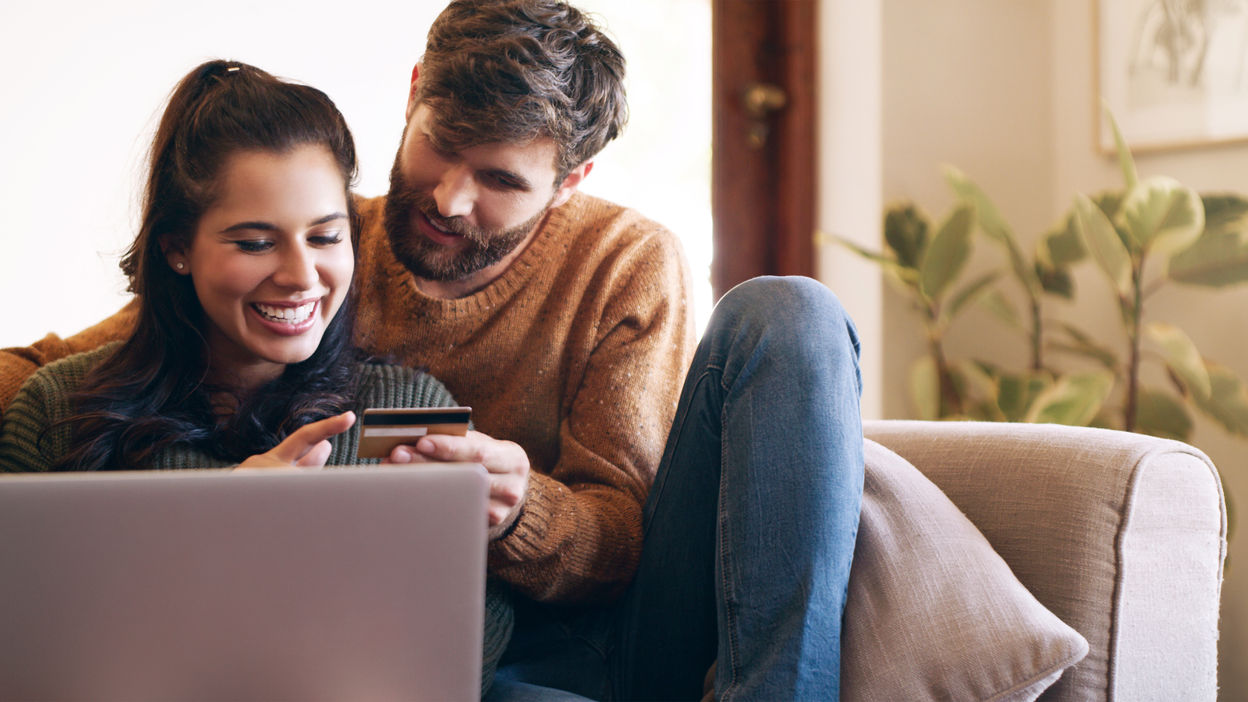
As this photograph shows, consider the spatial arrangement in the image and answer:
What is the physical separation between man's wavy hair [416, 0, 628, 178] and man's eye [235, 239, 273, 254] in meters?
0.24

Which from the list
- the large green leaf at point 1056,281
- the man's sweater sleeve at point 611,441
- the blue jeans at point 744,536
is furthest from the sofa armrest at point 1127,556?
the large green leaf at point 1056,281

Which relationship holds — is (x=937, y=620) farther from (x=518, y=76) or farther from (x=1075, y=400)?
(x=1075, y=400)

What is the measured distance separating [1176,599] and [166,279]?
3.30ft

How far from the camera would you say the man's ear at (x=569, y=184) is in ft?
3.93

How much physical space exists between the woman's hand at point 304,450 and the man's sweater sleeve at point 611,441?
207mm

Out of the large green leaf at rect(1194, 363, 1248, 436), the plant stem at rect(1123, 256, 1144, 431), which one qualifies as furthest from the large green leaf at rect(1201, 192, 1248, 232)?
the large green leaf at rect(1194, 363, 1248, 436)

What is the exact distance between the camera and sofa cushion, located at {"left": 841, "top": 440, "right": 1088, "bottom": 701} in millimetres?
803

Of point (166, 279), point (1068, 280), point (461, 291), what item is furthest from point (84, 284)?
point (1068, 280)

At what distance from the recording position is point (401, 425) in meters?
0.76

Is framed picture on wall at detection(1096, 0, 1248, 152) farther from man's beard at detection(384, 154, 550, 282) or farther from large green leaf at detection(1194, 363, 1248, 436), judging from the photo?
man's beard at detection(384, 154, 550, 282)

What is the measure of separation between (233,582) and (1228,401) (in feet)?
5.27

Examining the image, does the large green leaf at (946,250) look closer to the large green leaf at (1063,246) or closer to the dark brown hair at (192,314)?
the large green leaf at (1063,246)

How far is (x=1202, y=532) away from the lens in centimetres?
89

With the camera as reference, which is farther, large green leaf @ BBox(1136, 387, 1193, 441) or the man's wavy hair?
large green leaf @ BBox(1136, 387, 1193, 441)
